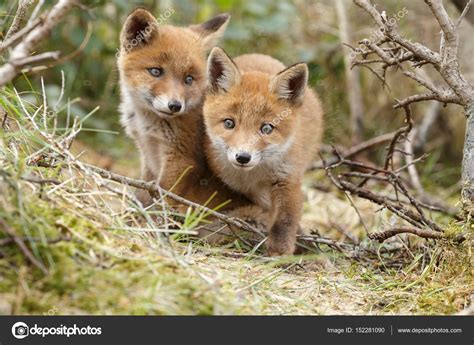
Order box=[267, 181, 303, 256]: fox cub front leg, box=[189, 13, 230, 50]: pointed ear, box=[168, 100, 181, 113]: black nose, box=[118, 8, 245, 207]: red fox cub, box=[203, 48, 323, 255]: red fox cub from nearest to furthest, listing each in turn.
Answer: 1. box=[267, 181, 303, 256]: fox cub front leg
2. box=[203, 48, 323, 255]: red fox cub
3. box=[168, 100, 181, 113]: black nose
4. box=[118, 8, 245, 207]: red fox cub
5. box=[189, 13, 230, 50]: pointed ear

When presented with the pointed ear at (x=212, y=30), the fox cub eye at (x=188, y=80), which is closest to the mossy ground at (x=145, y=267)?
the fox cub eye at (x=188, y=80)

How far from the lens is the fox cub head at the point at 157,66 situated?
4.32 meters

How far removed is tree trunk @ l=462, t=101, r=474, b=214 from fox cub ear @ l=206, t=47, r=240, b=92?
1432 mm

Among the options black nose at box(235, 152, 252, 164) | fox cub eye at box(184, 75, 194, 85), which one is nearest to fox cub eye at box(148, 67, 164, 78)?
fox cub eye at box(184, 75, 194, 85)

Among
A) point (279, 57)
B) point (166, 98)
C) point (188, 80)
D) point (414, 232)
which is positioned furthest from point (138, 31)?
point (279, 57)

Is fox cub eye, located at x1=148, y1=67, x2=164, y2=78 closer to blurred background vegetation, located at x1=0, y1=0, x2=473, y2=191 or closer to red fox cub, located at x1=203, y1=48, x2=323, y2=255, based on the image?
red fox cub, located at x1=203, y1=48, x2=323, y2=255

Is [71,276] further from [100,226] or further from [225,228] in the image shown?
[225,228]

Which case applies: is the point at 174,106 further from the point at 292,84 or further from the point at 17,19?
the point at 17,19

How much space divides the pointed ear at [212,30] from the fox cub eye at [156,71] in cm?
47

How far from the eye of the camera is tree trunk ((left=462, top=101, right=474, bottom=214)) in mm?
3326

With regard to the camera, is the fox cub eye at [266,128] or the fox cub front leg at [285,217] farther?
the fox cub eye at [266,128]

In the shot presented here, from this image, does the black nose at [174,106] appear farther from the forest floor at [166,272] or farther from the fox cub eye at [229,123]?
the forest floor at [166,272]

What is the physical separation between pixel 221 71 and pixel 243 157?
26.7 inches
